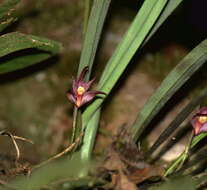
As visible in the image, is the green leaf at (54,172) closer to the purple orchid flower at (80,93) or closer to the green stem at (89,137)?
the purple orchid flower at (80,93)

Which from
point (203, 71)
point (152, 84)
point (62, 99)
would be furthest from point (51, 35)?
point (203, 71)

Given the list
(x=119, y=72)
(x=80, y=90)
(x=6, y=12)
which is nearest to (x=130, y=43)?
(x=119, y=72)

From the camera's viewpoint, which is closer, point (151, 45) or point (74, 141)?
point (74, 141)

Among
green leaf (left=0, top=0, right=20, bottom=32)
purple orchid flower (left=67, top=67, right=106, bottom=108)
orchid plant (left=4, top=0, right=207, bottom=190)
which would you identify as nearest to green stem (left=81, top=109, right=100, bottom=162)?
orchid plant (left=4, top=0, right=207, bottom=190)

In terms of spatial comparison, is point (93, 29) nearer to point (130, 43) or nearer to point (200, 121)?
point (130, 43)

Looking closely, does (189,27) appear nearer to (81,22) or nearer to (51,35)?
(81,22)

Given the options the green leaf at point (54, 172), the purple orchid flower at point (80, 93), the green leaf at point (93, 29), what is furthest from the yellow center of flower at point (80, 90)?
the green leaf at point (54, 172)
